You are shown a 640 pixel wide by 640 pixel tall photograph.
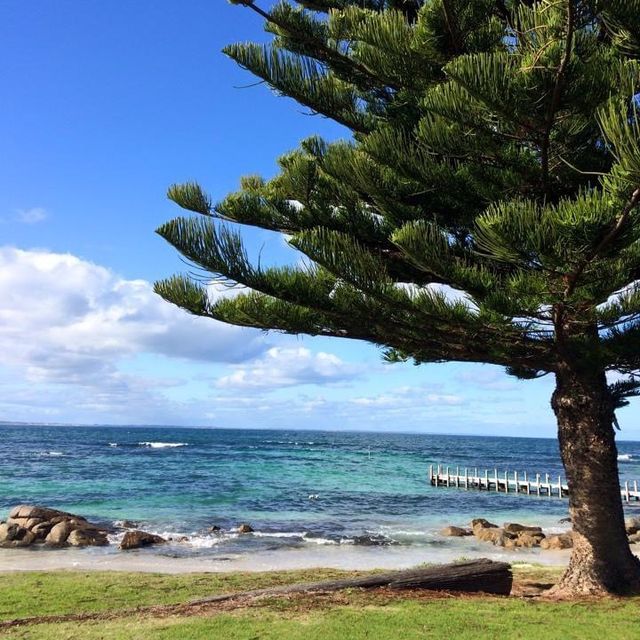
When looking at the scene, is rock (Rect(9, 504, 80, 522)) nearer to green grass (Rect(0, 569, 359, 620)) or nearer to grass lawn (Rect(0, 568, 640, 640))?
green grass (Rect(0, 569, 359, 620))

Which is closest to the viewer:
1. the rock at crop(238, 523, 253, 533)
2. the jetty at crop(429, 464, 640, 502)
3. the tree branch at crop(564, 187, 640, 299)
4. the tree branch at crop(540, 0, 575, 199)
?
the tree branch at crop(540, 0, 575, 199)

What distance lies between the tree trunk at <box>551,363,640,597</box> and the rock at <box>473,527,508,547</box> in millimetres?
7403

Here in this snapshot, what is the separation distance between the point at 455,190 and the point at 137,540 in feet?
31.2

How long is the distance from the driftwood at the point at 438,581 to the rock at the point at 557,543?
727cm

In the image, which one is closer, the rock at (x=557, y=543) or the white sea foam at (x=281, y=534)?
the rock at (x=557, y=543)

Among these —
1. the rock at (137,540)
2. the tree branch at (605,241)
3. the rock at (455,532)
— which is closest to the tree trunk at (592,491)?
the tree branch at (605,241)

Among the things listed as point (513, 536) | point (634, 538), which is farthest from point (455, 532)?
point (634, 538)

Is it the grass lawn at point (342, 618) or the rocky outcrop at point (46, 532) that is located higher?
the grass lawn at point (342, 618)

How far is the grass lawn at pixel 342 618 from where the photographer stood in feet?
14.9

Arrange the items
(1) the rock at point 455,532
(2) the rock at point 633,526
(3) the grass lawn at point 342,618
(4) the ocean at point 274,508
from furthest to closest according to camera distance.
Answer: (2) the rock at point 633,526, (1) the rock at point 455,532, (4) the ocean at point 274,508, (3) the grass lawn at point 342,618

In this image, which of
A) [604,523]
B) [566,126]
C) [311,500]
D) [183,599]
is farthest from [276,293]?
[311,500]

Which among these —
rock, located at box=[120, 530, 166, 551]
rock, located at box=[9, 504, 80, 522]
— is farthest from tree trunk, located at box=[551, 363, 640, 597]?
rock, located at box=[9, 504, 80, 522]

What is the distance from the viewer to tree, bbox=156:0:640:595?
14.9ft

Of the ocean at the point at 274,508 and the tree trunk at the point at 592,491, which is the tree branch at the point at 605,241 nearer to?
the tree trunk at the point at 592,491
